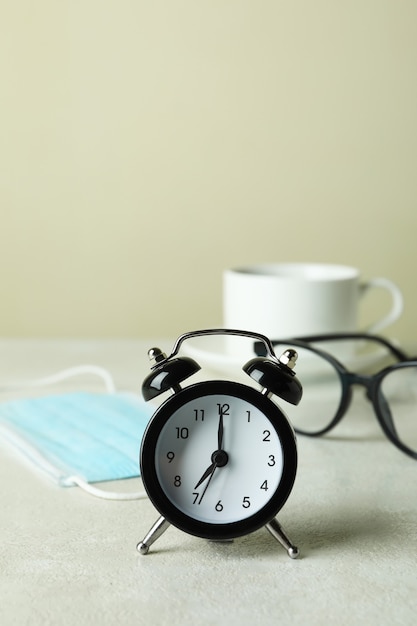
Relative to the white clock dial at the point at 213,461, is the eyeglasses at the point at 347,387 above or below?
below

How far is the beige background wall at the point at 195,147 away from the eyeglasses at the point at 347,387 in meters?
0.51

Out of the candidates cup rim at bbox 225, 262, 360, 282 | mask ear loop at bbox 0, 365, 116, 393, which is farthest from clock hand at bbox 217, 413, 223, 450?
cup rim at bbox 225, 262, 360, 282

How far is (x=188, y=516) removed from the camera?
0.62 metres

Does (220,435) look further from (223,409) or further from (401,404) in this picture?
(401,404)

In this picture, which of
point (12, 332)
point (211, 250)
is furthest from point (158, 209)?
point (12, 332)

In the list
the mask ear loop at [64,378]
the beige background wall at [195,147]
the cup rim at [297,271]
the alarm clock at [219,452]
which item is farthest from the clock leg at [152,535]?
the beige background wall at [195,147]

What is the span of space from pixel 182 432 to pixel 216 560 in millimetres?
95

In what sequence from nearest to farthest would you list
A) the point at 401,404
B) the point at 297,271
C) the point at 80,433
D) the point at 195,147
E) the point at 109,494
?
1. the point at 109,494
2. the point at 80,433
3. the point at 401,404
4. the point at 297,271
5. the point at 195,147

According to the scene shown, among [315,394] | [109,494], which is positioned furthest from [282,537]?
[315,394]

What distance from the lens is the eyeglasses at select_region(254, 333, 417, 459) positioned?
2.99 feet

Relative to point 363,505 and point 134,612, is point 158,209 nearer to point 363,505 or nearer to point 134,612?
point 363,505

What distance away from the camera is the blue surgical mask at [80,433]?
799 millimetres

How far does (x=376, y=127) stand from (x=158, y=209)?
437mm

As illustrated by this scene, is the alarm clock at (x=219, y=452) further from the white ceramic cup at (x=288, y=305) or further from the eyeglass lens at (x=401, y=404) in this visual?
the white ceramic cup at (x=288, y=305)
